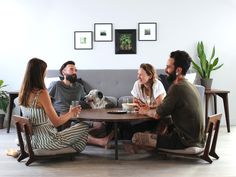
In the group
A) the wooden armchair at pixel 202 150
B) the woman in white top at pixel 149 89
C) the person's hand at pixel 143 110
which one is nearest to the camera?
the wooden armchair at pixel 202 150

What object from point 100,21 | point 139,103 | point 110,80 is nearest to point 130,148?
point 139,103

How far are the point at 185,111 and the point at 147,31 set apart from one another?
284 cm

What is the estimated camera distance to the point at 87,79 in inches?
231

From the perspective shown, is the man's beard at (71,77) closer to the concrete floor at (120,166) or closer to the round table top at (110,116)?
the round table top at (110,116)

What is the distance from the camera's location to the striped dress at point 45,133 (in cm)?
351

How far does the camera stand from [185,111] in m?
3.49

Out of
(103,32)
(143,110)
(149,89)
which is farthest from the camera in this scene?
(103,32)

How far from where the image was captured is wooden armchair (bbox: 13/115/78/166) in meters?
3.48

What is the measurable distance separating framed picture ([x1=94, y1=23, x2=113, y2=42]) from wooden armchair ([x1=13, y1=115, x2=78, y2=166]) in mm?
2785

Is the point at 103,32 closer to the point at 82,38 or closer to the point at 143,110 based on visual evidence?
the point at 82,38

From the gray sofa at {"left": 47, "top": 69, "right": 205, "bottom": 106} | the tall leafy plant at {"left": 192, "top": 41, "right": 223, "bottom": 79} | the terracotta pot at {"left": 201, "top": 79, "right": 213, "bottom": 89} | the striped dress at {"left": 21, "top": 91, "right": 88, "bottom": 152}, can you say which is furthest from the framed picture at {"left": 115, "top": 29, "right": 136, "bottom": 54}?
the striped dress at {"left": 21, "top": 91, "right": 88, "bottom": 152}

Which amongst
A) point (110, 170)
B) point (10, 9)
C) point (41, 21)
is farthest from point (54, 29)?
point (110, 170)

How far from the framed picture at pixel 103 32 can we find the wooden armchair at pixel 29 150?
2785mm

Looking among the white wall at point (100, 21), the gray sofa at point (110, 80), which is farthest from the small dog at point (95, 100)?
the white wall at point (100, 21)
